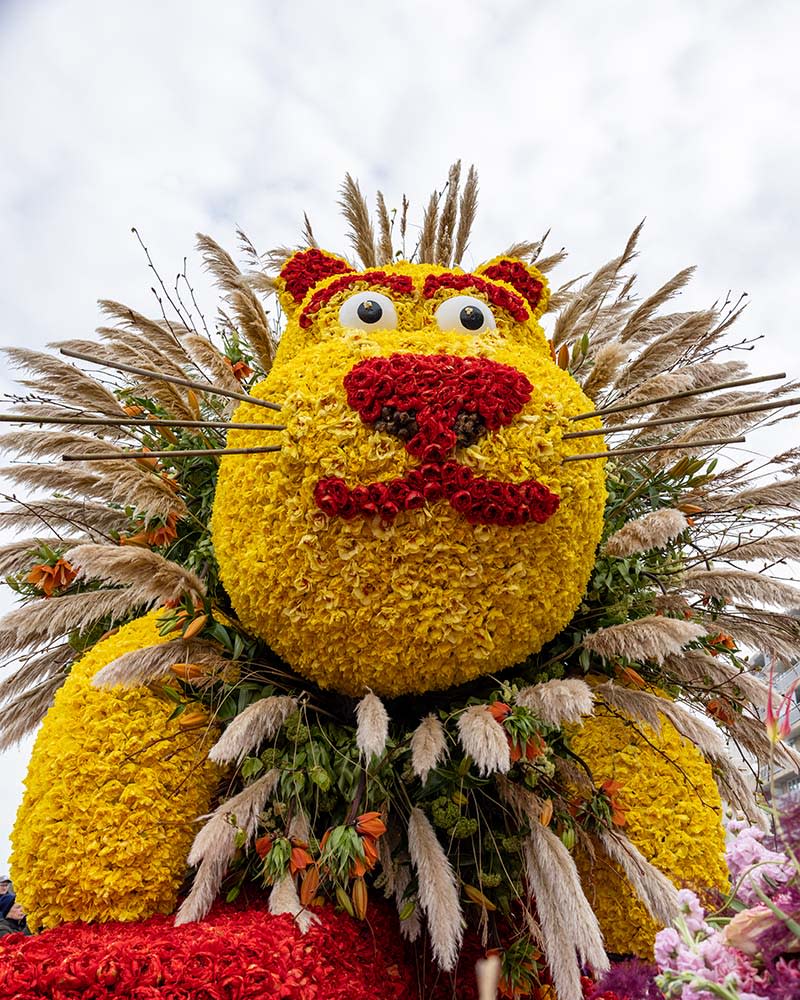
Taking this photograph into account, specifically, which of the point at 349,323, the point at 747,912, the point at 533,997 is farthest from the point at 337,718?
the point at 747,912

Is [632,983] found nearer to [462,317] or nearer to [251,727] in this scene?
[251,727]

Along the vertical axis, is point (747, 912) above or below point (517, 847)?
above

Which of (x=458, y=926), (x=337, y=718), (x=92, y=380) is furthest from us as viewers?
(x=92, y=380)

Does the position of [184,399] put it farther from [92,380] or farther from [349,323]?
[349,323]

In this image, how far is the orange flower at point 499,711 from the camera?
8.32ft

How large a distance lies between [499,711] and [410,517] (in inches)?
26.2

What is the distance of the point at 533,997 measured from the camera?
2.66 meters

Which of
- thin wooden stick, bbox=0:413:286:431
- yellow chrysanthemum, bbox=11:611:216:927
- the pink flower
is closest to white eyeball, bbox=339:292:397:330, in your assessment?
thin wooden stick, bbox=0:413:286:431

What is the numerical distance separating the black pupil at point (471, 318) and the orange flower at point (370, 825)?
5.67ft

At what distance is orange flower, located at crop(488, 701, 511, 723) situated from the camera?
254 centimetres

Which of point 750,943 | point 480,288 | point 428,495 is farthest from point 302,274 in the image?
point 750,943

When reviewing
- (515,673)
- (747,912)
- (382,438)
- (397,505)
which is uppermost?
(382,438)

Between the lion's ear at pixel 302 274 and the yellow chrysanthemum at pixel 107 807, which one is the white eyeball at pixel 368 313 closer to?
the lion's ear at pixel 302 274

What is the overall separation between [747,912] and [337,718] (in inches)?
66.0
